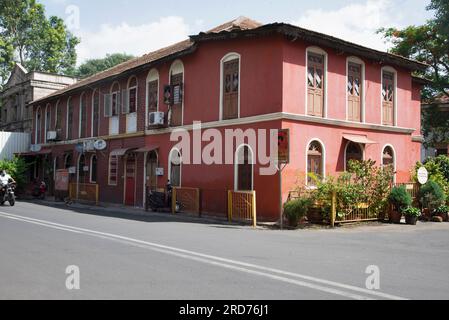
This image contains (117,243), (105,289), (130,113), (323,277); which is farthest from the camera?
(130,113)

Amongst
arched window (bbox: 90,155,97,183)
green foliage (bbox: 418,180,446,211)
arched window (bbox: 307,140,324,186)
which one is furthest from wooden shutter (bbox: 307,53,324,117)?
arched window (bbox: 90,155,97,183)

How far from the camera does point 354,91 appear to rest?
19.4 meters

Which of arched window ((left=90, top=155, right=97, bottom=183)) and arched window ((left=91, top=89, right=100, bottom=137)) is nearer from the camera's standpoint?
arched window ((left=91, top=89, right=100, bottom=137))

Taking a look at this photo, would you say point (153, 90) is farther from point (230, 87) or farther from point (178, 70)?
point (230, 87)

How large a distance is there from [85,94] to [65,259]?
2225 centimetres

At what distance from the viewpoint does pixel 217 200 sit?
709 inches

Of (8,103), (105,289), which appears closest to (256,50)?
(105,289)

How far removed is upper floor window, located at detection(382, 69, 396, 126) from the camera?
67.8ft

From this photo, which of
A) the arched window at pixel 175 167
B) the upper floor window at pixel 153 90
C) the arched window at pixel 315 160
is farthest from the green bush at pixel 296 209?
the upper floor window at pixel 153 90

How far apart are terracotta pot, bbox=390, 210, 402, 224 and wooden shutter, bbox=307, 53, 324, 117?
454 centimetres

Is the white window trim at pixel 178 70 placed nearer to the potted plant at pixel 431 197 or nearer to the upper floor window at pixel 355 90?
the upper floor window at pixel 355 90

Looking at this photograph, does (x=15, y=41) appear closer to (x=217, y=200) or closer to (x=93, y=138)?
(x=93, y=138)

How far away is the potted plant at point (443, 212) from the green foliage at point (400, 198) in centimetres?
209

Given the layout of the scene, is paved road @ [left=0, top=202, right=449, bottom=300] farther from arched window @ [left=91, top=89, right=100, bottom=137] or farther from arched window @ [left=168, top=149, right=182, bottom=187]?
arched window @ [left=91, top=89, right=100, bottom=137]
